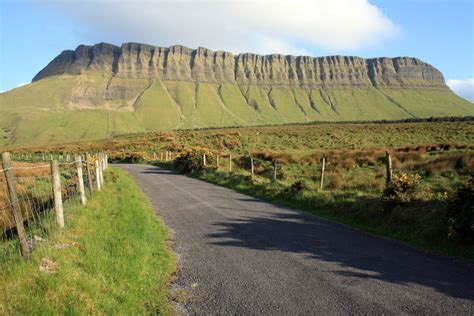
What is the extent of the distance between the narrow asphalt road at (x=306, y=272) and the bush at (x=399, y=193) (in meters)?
A: 1.91

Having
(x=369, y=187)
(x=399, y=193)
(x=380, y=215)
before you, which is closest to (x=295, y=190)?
(x=369, y=187)

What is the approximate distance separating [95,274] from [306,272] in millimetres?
3782

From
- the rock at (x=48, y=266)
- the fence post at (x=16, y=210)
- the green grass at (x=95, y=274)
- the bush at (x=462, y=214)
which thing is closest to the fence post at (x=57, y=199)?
the green grass at (x=95, y=274)

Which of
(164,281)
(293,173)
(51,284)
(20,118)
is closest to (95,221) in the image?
(164,281)

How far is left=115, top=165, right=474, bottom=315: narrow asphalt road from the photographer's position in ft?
17.5

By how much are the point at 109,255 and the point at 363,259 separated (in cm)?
525

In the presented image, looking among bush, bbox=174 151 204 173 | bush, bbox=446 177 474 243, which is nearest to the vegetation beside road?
bush, bbox=446 177 474 243

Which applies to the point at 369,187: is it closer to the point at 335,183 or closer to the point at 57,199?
the point at 335,183

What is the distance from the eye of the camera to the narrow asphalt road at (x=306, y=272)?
17.5ft

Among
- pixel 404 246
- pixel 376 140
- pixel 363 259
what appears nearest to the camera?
pixel 363 259

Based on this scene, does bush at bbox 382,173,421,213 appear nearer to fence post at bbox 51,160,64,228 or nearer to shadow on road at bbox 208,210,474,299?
shadow on road at bbox 208,210,474,299

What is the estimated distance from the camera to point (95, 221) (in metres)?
8.98

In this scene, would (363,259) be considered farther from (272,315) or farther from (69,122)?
(69,122)

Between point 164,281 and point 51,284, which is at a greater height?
point 51,284
